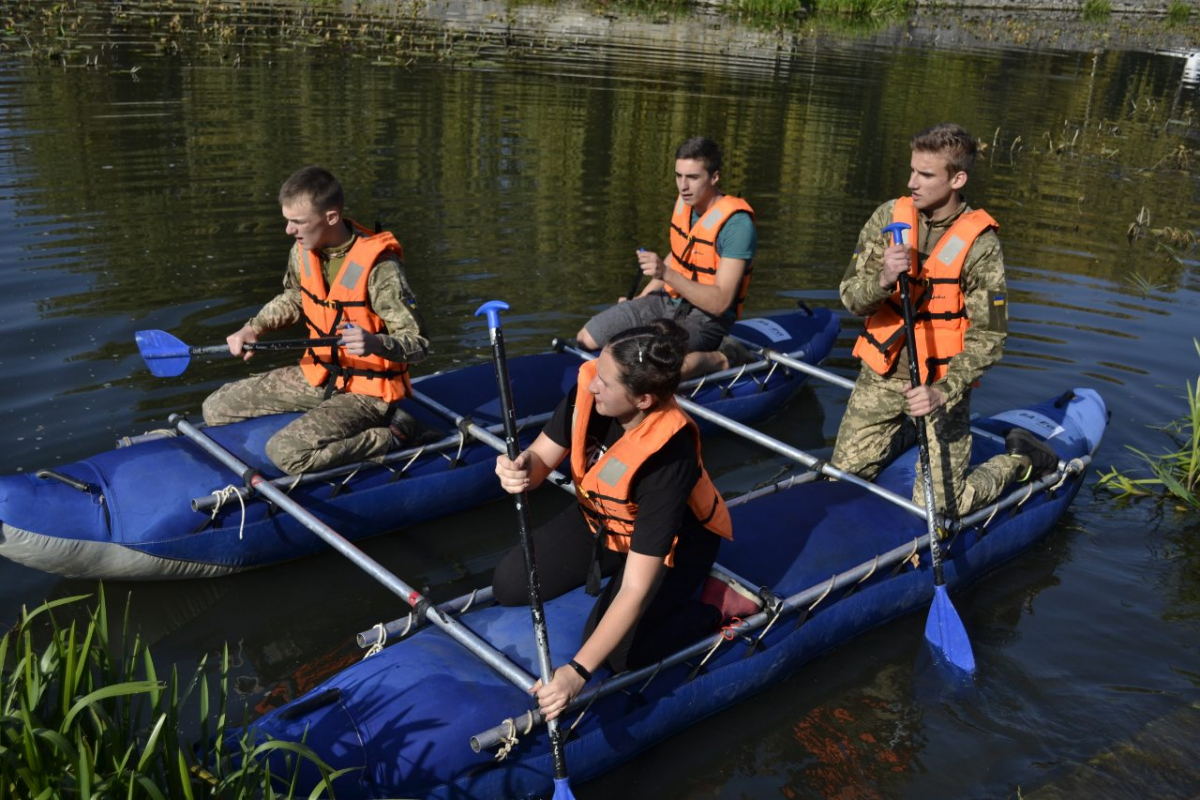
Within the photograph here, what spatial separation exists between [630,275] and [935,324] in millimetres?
4972

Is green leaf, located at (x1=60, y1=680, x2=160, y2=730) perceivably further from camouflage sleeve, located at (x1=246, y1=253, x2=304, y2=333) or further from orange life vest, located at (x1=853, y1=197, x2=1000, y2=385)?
orange life vest, located at (x1=853, y1=197, x2=1000, y2=385)

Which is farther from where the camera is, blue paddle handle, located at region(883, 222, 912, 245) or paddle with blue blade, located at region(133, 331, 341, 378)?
paddle with blue blade, located at region(133, 331, 341, 378)

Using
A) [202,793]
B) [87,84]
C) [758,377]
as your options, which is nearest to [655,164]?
[758,377]

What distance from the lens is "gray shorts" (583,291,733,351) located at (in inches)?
303

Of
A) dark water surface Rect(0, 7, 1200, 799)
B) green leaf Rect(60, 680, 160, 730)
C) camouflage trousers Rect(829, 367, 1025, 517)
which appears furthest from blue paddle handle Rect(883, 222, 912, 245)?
green leaf Rect(60, 680, 160, 730)

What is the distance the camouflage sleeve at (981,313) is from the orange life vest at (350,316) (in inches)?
123

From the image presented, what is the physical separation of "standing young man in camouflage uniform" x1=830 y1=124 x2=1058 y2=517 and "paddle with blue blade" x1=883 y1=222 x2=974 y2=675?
0.11 m

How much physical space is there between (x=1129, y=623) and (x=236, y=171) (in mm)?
10387

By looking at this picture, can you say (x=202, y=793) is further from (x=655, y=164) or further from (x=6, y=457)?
(x=655, y=164)

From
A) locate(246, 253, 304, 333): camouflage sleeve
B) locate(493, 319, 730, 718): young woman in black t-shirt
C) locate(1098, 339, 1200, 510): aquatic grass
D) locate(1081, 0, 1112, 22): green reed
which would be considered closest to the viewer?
locate(493, 319, 730, 718): young woman in black t-shirt

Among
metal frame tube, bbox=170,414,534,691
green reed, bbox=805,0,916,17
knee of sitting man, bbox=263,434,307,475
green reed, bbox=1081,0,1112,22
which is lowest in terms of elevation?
metal frame tube, bbox=170,414,534,691

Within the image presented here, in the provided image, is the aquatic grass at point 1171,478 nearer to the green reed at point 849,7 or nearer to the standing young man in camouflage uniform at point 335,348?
the standing young man in camouflage uniform at point 335,348

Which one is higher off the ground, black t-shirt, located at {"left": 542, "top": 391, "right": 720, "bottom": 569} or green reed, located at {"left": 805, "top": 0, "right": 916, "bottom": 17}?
green reed, located at {"left": 805, "top": 0, "right": 916, "bottom": 17}

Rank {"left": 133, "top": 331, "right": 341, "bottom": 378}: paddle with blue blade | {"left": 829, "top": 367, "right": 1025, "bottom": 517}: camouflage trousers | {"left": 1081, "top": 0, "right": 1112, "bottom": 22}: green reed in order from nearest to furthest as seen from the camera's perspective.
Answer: {"left": 829, "top": 367, "right": 1025, "bottom": 517}: camouflage trousers → {"left": 133, "top": 331, "right": 341, "bottom": 378}: paddle with blue blade → {"left": 1081, "top": 0, "right": 1112, "bottom": 22}: green reed
